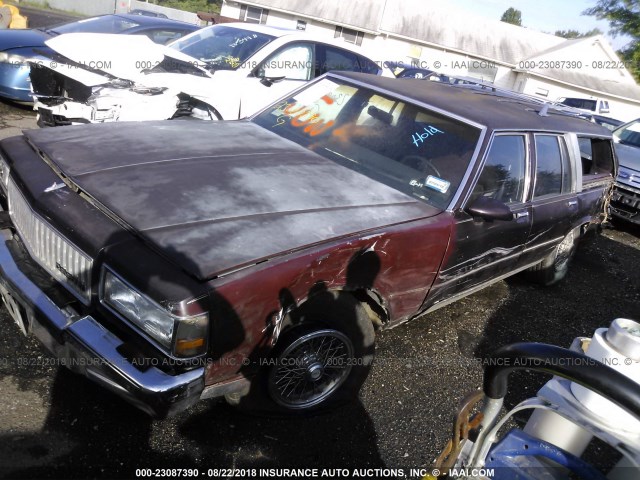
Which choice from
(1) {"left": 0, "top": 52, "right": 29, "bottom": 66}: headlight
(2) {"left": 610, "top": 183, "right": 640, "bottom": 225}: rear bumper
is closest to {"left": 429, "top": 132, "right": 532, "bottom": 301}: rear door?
(2) {"left": 610, "top": 183, "right": 640, "bottom": 225}: rear bumper

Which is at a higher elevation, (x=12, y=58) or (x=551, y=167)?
(x=551, y=167)

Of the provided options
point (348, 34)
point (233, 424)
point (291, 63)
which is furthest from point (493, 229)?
point (348, 34)

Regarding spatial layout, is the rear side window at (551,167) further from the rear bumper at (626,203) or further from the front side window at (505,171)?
the rear bumper at (626,203)

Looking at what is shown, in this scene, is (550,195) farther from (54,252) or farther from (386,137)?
(54,252)

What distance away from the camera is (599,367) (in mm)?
1106

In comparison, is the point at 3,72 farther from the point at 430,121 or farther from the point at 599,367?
the point at 599,367

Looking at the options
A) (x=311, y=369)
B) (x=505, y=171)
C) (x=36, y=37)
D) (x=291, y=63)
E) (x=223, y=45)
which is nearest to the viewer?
(x=311, y=369)

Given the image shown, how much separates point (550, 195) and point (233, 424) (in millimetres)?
2885

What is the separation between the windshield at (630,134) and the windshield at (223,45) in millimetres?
6325

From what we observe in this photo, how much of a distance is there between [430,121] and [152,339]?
2.23m

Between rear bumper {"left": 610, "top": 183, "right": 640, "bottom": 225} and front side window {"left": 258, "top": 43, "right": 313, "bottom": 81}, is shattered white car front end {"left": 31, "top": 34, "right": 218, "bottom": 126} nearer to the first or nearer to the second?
front side window {"left": 258, "top": 43, "right": 313, "bottom": 81}

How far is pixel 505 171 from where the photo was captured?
3365 millimetres

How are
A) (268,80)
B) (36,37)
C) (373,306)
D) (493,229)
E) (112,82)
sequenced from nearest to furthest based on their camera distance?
(373,306)
(493,229)
(112,82)
(268,80)
(36,37)

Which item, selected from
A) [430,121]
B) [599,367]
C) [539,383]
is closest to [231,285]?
[599,367]
